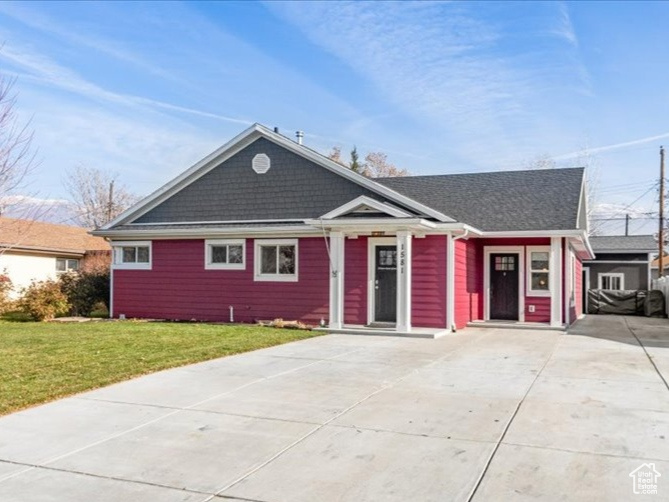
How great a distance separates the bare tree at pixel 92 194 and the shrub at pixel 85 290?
24506mm

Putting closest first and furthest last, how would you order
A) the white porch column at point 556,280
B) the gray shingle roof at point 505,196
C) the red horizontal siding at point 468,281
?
1. the red horizontal siding at point 468,281
2. the white porch column at point 556,280
3. the gray shingle roof at point 505,196

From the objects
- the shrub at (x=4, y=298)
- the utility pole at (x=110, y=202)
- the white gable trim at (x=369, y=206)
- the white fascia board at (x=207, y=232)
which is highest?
the utility pole at (x=110, y=202)

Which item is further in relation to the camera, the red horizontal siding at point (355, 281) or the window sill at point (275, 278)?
the window sill at point (275, 278)

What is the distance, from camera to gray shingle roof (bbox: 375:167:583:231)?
15.8 m

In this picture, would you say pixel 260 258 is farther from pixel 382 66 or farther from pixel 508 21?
pixel 508 21

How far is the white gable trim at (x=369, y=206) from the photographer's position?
44.7ft

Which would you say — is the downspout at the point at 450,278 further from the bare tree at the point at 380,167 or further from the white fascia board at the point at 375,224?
the bare tree at the point at 380,167

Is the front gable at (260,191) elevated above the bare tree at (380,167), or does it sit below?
below

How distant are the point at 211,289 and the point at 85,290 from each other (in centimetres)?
481

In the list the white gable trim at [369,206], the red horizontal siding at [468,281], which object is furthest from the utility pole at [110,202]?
the red horizontal siding at [468,281]

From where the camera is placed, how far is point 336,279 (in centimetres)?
1437

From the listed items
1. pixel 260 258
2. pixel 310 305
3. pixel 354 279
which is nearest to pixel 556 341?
pixel 354 279

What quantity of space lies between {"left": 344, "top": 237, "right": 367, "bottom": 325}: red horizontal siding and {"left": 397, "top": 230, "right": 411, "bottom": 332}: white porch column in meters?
1.07

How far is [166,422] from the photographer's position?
5680 millimetres
